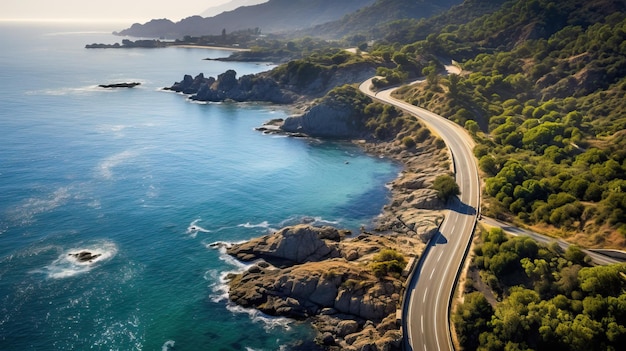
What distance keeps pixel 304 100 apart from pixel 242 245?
129 meters

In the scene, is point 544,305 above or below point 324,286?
above

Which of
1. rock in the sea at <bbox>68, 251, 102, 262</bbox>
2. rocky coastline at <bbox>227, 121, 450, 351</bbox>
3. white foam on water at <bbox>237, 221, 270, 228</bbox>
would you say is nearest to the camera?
rocky coastline at <bbox>227, 121, 450, 351</bbox>

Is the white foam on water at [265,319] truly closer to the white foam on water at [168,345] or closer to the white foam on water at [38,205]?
the white foam on water at [168,345]

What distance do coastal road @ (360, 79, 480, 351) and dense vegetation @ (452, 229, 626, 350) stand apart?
9.16 ft

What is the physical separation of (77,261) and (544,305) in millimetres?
73309

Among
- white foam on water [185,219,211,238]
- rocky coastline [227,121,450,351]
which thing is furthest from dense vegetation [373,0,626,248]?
white foam on water [185,219,211,238]

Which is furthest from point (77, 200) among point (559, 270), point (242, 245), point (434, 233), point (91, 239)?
point (559, 270)

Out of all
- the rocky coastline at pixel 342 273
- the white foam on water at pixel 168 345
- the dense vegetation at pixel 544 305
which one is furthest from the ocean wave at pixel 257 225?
the dense vegetation at pixel 544 305

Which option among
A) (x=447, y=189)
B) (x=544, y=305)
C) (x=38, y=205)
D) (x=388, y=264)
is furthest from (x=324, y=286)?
(x=38, y=205)

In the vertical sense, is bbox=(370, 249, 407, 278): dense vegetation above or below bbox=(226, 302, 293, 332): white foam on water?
above

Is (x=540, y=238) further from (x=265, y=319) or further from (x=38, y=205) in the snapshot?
(x=38, y=205)

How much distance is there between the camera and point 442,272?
221 ft

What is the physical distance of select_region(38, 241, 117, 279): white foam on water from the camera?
69.7 metres

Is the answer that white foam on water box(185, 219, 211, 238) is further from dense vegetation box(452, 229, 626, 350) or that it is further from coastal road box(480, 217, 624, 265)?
coastal road box(480, 217, 624, 265)
